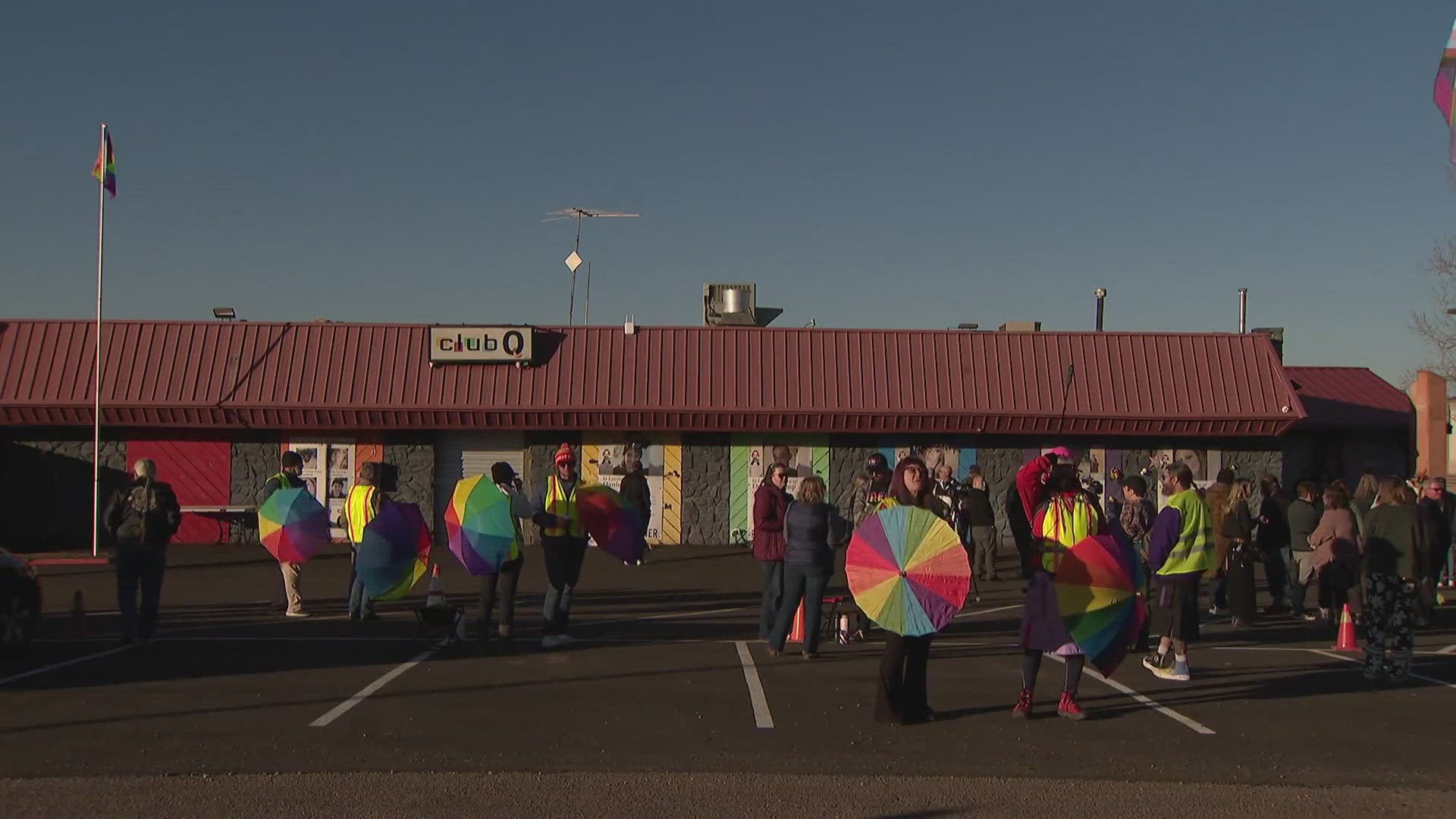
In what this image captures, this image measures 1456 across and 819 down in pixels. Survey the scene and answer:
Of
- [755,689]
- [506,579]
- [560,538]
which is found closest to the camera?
[755,689]

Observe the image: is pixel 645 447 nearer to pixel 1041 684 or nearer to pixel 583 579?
pixel 583 579

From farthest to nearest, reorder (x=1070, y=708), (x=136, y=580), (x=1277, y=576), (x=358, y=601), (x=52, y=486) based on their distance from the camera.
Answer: (x=52, y=486), (x=1277, y=576), (x=358, y=601), (x=136, y=580), (x=1070, y=708)

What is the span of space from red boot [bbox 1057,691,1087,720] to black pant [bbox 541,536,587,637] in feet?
15.2

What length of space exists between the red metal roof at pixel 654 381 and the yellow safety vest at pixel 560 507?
12.7 m

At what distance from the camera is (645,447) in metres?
25.5

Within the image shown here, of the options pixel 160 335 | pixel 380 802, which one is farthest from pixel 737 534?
pixel 380 802

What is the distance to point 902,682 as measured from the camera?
28.6 ft

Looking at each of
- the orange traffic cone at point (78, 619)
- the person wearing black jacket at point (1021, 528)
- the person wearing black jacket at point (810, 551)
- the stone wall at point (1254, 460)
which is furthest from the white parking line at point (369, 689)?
the stone wall at point (1254, 460)

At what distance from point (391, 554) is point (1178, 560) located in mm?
6787

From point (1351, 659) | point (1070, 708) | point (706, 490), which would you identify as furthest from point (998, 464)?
point (1070, 708)

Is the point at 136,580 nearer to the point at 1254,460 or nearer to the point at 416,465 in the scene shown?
the point at 416,465

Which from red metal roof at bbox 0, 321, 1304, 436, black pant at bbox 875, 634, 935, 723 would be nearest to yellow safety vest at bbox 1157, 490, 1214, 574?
black pant at bbox 875, 634, 935, 723

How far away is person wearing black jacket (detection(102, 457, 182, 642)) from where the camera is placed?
39.3 feet

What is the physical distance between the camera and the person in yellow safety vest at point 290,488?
45.8ft
